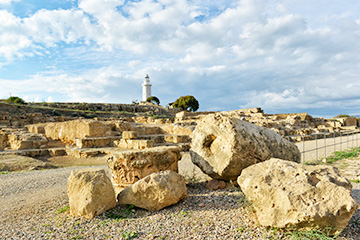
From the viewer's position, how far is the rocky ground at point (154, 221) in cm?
338

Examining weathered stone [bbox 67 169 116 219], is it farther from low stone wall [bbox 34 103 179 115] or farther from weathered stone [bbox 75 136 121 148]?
low stone wall [bbox 34 103 179 115]

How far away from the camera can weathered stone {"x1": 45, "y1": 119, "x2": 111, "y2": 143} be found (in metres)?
14.8

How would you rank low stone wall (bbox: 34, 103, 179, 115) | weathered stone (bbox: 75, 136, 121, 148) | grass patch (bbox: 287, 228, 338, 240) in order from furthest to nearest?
low stone wall (bbox: 34, 103, 179, 115), weathered stone (bbox: 75, 136, 121, 148), grass patch (bbox: 287, 228, 338, 240)

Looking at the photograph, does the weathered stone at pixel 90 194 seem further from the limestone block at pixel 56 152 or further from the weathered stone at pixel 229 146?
the limestone block at pixel 56 152

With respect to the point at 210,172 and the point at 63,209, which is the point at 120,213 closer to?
the point at 63,209

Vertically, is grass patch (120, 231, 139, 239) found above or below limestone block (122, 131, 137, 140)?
below

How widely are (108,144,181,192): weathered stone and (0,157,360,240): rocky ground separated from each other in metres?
0.91

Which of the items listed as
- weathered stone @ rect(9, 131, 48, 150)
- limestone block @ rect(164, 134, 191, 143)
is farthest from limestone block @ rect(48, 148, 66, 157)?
limestone block @ rect(164, 134, 191, 143)

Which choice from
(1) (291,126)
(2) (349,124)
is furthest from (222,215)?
(2) (349,124)

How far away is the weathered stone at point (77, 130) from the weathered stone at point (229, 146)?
35.7ft

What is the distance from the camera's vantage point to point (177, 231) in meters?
3.46

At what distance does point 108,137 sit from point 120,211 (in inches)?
429

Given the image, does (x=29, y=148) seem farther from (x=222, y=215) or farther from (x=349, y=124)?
(x=349, y=124)

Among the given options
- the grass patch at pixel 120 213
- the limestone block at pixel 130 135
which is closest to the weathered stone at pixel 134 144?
the limestone block at pixel 130 135
